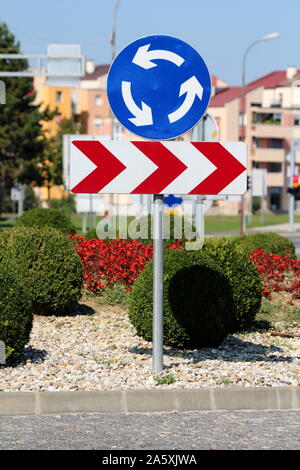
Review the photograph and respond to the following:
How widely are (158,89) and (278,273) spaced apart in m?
7.01

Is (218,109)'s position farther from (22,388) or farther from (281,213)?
(22,388)

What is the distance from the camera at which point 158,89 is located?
8.77 m

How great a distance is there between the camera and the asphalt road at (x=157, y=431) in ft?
22.4

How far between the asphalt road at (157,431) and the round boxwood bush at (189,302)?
78.9 inches

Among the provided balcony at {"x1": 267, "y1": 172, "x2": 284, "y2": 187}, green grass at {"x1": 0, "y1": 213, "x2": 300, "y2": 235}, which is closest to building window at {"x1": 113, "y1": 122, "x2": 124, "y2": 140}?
green grass at {"x1": 0, "y1": 213, "x2": 300, "y2": 235}

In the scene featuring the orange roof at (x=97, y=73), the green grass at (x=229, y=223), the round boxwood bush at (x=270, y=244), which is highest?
the orange roof at (x=97, y=73)

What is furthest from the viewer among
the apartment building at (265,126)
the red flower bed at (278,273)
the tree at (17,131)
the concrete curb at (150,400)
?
the apartment building at (265,126)

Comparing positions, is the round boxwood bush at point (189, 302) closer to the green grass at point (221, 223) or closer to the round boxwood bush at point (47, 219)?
the round boxwood bush at point (47, 219)

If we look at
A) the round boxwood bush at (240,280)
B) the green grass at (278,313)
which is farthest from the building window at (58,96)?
the round boxwood bush at (240,280)

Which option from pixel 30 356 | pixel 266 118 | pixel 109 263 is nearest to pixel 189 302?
pixel 30 356

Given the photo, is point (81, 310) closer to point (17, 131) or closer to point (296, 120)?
point (17, 131)

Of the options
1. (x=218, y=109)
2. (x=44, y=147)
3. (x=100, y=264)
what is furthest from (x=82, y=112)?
(x=100, y=264)

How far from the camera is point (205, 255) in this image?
415 inches

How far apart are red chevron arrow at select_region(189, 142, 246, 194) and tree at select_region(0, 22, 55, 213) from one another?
211 feet
